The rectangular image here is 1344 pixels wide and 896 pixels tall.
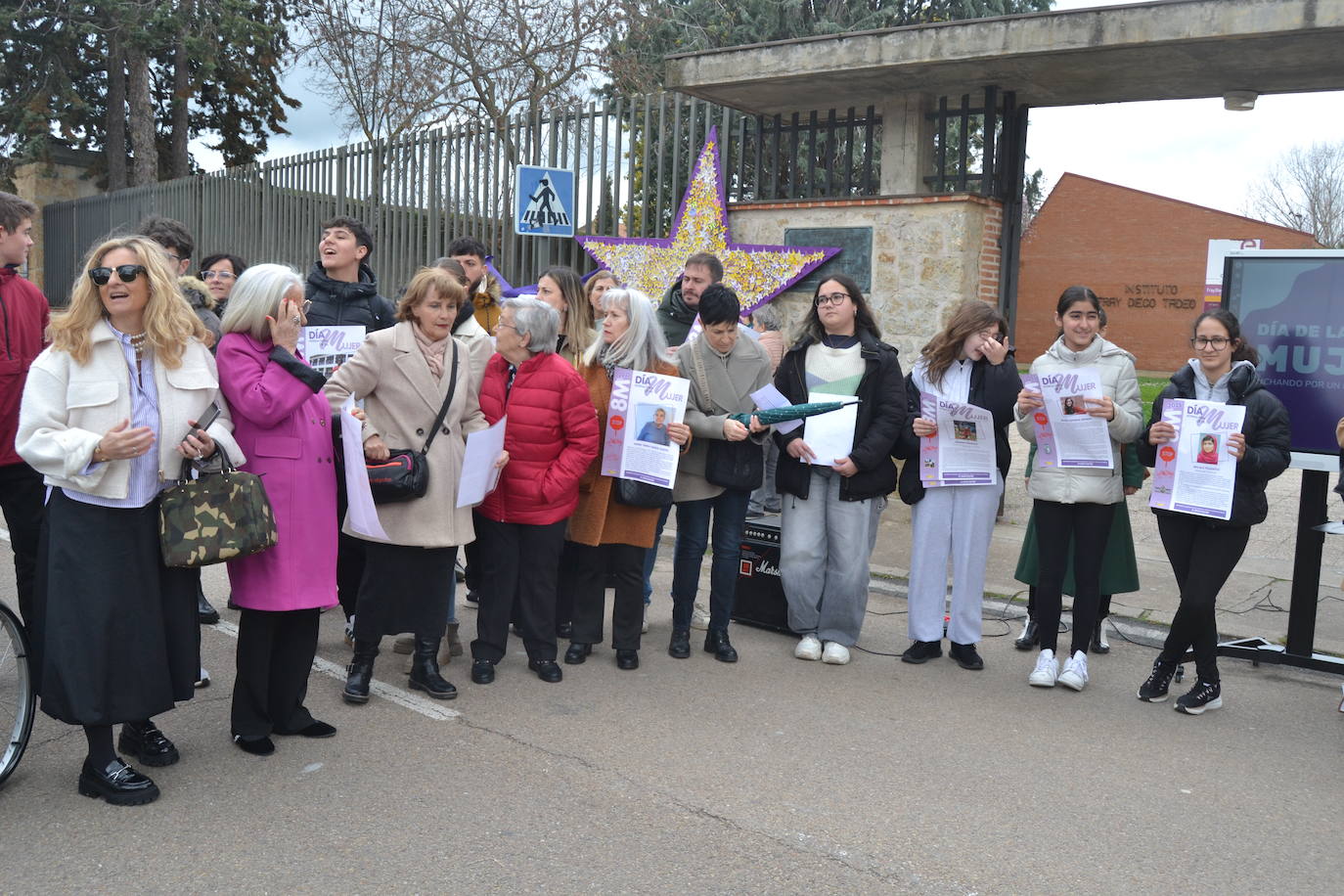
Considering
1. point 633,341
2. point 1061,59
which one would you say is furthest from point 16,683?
point 1061,59

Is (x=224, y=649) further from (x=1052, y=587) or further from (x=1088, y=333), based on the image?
(x=1088, y=333)

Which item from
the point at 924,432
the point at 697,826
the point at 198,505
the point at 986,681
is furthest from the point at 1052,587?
the point at 198,505

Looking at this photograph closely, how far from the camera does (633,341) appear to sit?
19.0ft

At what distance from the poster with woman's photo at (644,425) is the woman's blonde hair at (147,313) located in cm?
214

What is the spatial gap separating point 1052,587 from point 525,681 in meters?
2.62

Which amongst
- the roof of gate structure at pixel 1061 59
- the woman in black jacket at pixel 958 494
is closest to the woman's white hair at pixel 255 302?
the woman in black jacket at pixel 958 494

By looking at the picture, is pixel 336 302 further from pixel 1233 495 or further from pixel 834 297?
pixel 1233 495

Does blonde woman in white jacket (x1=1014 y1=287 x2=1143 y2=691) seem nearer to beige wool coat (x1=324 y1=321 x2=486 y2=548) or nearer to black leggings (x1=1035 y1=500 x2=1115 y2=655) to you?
black leggings (x1=1035 y1=500 x2=1115 y2=655)

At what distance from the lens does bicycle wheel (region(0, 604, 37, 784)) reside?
4141 mm

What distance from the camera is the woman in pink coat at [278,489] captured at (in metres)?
4.37

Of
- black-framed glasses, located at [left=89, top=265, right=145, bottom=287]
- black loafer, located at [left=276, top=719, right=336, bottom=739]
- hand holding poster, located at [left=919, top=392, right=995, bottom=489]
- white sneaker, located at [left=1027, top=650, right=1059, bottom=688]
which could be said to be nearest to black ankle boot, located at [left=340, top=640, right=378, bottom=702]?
black loafer, located at [left=276, top=719, right=336, bottom=739]

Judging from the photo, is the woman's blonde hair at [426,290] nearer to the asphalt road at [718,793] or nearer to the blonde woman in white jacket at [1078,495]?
the asphalt road at [718,793]

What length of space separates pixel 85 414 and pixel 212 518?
1.75 ft

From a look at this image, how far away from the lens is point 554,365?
5492 mm
